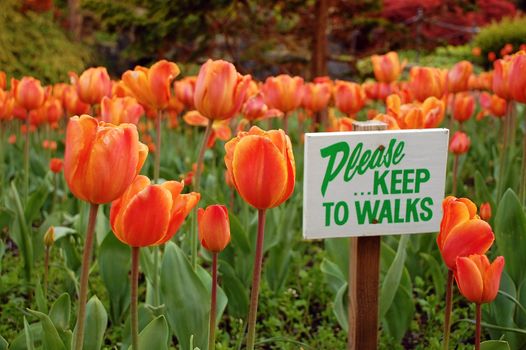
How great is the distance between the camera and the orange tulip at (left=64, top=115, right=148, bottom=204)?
1.08 meters

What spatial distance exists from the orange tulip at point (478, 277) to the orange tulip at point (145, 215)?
0.47m

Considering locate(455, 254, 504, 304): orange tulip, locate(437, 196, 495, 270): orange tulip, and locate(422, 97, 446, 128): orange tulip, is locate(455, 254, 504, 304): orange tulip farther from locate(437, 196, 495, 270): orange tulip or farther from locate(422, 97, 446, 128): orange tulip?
locate(422, 97, 446, 128): orange tulip

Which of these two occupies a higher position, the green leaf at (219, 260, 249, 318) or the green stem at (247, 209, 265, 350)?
the green stem at (247, 209, 265, 350)

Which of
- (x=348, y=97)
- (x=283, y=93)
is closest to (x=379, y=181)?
(x=283, y=93)

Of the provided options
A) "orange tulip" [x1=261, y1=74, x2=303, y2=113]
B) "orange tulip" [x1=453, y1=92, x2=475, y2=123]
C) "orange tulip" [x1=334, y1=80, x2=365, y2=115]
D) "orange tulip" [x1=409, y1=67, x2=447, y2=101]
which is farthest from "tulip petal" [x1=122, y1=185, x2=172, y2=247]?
"orange tulip" [x1=453, y1=92, x2=475, y2=123]

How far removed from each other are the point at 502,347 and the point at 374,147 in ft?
1.62

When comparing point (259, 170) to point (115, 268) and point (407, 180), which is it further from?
point (115, 268)

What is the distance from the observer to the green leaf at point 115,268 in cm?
214

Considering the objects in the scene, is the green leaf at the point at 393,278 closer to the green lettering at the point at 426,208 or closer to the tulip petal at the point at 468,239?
the green lettering at the point at 426,208

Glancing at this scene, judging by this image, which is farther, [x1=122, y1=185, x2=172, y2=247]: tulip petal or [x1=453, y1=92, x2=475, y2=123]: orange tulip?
[x1=453, y1=92, x2=475, y2=123]: orange tulip

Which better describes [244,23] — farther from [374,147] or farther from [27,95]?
[374,147]

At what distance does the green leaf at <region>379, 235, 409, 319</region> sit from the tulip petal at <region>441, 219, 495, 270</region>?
56cm

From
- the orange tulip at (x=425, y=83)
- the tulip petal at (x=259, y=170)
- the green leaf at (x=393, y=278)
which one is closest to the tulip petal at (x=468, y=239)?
the tulip petal at (x=259, y=170)

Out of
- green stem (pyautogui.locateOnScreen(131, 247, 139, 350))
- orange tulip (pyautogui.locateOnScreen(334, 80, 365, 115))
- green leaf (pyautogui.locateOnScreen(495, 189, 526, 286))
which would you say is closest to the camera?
green stem (pyautogui.locateOnScreen(131, 247, 139, 350))
